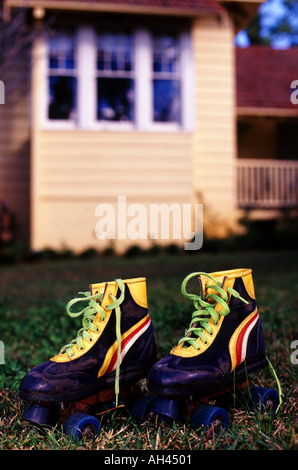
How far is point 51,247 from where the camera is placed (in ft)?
32.2

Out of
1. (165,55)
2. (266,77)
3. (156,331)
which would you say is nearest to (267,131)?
(266,77)

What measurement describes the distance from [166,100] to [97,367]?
9.19 metres

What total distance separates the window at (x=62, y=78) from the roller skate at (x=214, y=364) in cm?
890

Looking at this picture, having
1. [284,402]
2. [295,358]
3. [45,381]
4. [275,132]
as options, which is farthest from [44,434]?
[275,132]

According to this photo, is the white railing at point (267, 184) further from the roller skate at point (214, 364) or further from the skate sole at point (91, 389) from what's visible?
the skate sole at point (91, 389)

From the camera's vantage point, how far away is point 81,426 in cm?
164

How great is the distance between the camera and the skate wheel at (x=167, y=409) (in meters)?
1.68

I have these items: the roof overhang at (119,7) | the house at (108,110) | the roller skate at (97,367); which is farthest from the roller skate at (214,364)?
the roof overhang at (119,7)

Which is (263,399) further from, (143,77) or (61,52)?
(61,52)

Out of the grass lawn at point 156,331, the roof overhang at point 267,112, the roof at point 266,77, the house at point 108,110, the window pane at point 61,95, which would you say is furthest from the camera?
the roof at point 266,77

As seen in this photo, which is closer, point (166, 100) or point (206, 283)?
point (206, 283)

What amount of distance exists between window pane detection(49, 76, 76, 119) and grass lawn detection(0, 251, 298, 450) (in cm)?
350
